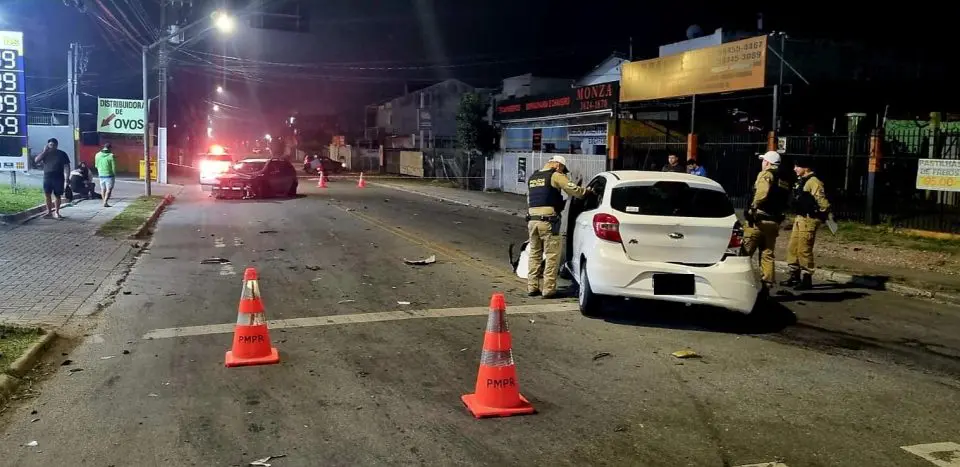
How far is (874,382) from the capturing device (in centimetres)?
616

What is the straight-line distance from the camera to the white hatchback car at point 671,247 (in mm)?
7727

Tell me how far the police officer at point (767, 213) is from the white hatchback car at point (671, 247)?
6.59 ft

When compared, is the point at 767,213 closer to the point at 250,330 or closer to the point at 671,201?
the point at 671,201

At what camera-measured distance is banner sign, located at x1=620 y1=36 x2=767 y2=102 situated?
21344mm

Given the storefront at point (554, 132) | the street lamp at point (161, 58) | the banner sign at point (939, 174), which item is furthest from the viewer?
the storefront at point (554, 132)

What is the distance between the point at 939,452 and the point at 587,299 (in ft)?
13.5

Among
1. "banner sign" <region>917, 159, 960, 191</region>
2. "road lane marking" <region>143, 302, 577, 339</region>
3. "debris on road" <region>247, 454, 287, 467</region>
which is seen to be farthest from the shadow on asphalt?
"banner sign" <region>917, 159, 960, 191</region>

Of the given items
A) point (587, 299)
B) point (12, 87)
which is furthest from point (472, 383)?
point (12, 87)

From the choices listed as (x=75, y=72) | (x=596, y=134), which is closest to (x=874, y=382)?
(x=596, y=134)

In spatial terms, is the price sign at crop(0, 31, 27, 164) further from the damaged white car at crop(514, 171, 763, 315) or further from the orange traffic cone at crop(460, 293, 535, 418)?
the orange traffic cone at crop(460, 293, 535, 418)

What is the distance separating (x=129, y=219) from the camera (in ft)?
61.0

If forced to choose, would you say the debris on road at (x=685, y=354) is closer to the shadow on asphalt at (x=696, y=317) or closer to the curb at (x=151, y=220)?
the shadow on asphalt at (x=696, y=317)

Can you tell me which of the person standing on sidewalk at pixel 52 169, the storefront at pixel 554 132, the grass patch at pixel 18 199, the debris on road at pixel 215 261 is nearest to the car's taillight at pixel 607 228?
the debris on road at pixel 215 261

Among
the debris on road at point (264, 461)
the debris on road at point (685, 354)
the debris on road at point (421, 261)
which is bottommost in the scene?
the debris on road at point (264, 461)
